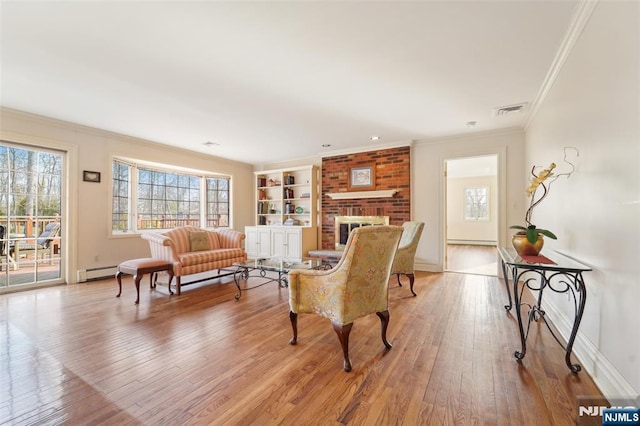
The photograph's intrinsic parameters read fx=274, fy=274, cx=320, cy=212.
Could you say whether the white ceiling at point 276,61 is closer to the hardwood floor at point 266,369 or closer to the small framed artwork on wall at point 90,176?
the small framed artwork on wall at point 90,176

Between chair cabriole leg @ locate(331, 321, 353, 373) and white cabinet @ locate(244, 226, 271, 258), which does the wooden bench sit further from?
white cabinet @ locate(244, 226, 271, 258)

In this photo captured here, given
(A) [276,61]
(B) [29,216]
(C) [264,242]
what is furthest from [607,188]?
(B) [29,216]

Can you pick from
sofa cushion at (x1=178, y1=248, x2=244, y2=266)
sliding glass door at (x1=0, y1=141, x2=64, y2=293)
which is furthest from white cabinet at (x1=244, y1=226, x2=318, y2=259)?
sliding glass door at (x1=0, y1=141, x2=64, y2=293)

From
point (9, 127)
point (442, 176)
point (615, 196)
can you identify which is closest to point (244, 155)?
point (9, 127)

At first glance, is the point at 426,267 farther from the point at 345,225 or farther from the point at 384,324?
the point at 384,324

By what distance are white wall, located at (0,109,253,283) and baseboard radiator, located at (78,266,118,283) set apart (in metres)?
0.06

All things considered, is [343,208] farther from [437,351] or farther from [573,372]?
[573,372]

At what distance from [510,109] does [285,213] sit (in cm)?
479

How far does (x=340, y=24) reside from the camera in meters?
2.02

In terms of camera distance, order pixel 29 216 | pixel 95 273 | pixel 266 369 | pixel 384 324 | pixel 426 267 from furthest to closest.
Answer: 1. pixel 426 267
2. pixel 95 273
3. pixel 29 216
4. pixel 384 324
5. pixel 266 369

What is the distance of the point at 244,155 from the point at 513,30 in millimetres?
5342

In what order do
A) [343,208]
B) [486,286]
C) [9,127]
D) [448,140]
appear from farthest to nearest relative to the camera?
[343,208] < [448,140] < [486,286] < [9,127]

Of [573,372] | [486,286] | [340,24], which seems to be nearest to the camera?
[573,372]

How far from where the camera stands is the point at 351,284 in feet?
6.36
